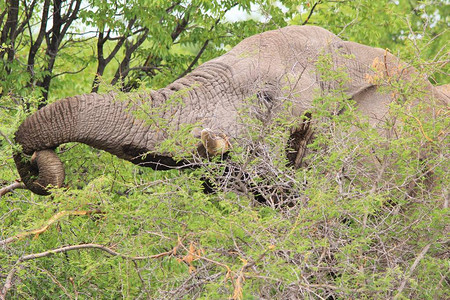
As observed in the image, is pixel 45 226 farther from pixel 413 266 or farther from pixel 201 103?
pixel 413 266

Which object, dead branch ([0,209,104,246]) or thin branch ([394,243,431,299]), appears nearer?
thin branch ([394,243,431,299])

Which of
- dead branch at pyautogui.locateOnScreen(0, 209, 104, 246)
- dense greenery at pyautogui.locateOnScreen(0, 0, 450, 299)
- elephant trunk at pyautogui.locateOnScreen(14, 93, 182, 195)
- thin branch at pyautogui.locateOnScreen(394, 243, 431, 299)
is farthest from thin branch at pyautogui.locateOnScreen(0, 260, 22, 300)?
thin branch at pyautogui.locateOnScreen(394, 243, 431, 299)

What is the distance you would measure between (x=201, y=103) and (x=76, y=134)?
91cm

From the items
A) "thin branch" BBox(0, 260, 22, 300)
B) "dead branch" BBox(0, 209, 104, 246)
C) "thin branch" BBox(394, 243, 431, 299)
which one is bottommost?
"thin branch" BBox(0, 260, 22, 300)

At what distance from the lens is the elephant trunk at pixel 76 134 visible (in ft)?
17.4

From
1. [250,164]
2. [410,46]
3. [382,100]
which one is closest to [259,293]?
[250,164]

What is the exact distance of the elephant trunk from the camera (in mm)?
5305

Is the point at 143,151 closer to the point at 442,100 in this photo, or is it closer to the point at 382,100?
the point at 382,100

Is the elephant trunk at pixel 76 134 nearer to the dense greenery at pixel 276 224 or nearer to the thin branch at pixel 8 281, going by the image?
the dense greenery at pixel 276 224

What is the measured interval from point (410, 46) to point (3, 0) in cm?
432

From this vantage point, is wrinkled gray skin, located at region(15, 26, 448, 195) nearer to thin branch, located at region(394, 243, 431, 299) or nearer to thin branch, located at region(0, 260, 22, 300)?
thin branch, located at region(0, 260, 22, 300)

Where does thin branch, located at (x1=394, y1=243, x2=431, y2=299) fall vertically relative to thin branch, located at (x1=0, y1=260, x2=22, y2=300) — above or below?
above

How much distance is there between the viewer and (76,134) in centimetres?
535

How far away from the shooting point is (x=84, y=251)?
527cm
